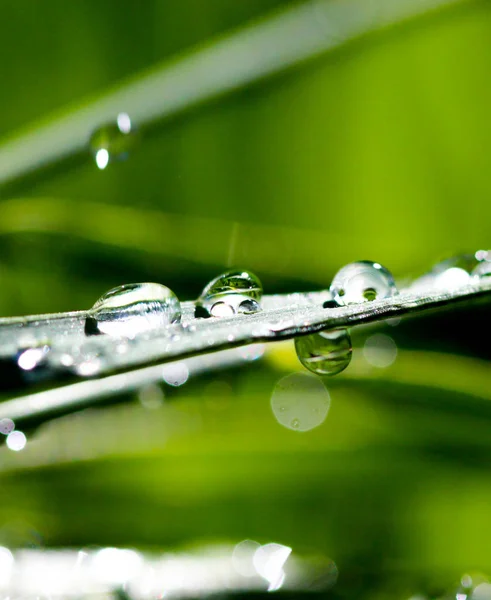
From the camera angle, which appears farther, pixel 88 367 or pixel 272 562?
pixel 272 562

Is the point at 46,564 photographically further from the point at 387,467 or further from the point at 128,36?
the point at 128,36

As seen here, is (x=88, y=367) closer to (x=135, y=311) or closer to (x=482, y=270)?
(x=135, y=311)

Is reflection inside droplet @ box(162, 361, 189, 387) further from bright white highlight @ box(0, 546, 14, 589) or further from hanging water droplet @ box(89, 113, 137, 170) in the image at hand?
hanging water droplet @ box(89, 113, 137, 170)

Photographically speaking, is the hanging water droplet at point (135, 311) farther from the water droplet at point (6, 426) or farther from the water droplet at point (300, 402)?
the water droplet at point (300, 402)

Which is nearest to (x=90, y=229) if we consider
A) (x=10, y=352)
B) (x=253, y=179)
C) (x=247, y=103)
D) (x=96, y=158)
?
(x=96, y=158)

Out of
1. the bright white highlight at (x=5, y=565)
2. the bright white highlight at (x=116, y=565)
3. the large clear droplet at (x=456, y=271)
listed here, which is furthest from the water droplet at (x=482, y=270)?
the bright white highlight at (x=5, y=565)

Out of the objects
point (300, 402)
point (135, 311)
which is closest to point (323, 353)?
point (135, 311)
